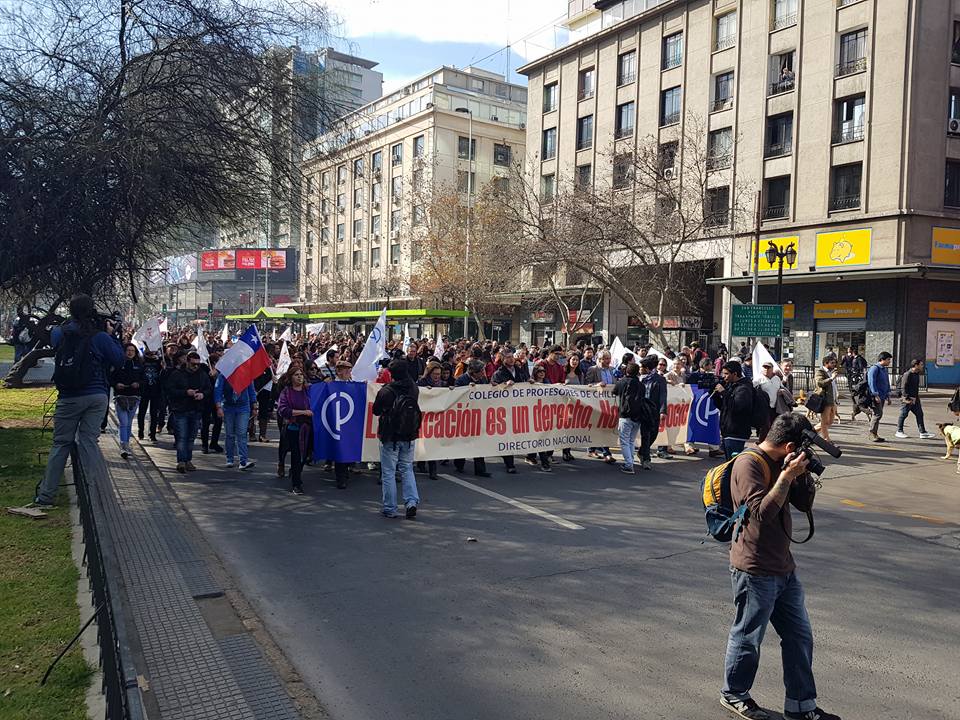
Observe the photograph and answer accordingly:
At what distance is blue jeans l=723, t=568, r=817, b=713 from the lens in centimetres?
409

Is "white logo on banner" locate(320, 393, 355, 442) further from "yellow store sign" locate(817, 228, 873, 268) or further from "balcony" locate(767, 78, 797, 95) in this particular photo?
"balcony" locate(767, 78, 797, 95)

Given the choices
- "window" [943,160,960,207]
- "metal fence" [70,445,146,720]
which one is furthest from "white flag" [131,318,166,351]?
"window" [943,160,960,207]

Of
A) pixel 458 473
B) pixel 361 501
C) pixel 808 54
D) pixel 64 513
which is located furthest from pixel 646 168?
pixel 64 513

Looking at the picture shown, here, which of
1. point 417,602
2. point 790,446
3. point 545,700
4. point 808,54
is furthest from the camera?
point 808,54

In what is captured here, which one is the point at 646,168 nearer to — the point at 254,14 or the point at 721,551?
the point at 254,14

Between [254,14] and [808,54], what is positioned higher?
[808,54]

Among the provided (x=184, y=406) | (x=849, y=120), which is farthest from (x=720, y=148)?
(x=184, y=406)

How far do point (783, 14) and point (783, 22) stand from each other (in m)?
0.40

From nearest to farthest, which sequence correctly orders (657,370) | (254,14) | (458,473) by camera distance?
(254,14) → (458,473) → (657,370)

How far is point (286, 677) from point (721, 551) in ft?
14.8

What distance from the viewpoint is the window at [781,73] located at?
3278 centimetres

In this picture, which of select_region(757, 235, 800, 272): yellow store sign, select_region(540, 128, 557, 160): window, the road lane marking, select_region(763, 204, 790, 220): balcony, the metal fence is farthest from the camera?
select_region(540, 128, 557, 160): window

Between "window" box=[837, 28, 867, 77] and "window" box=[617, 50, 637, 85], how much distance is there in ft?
37.9

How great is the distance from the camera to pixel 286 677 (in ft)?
14.9
